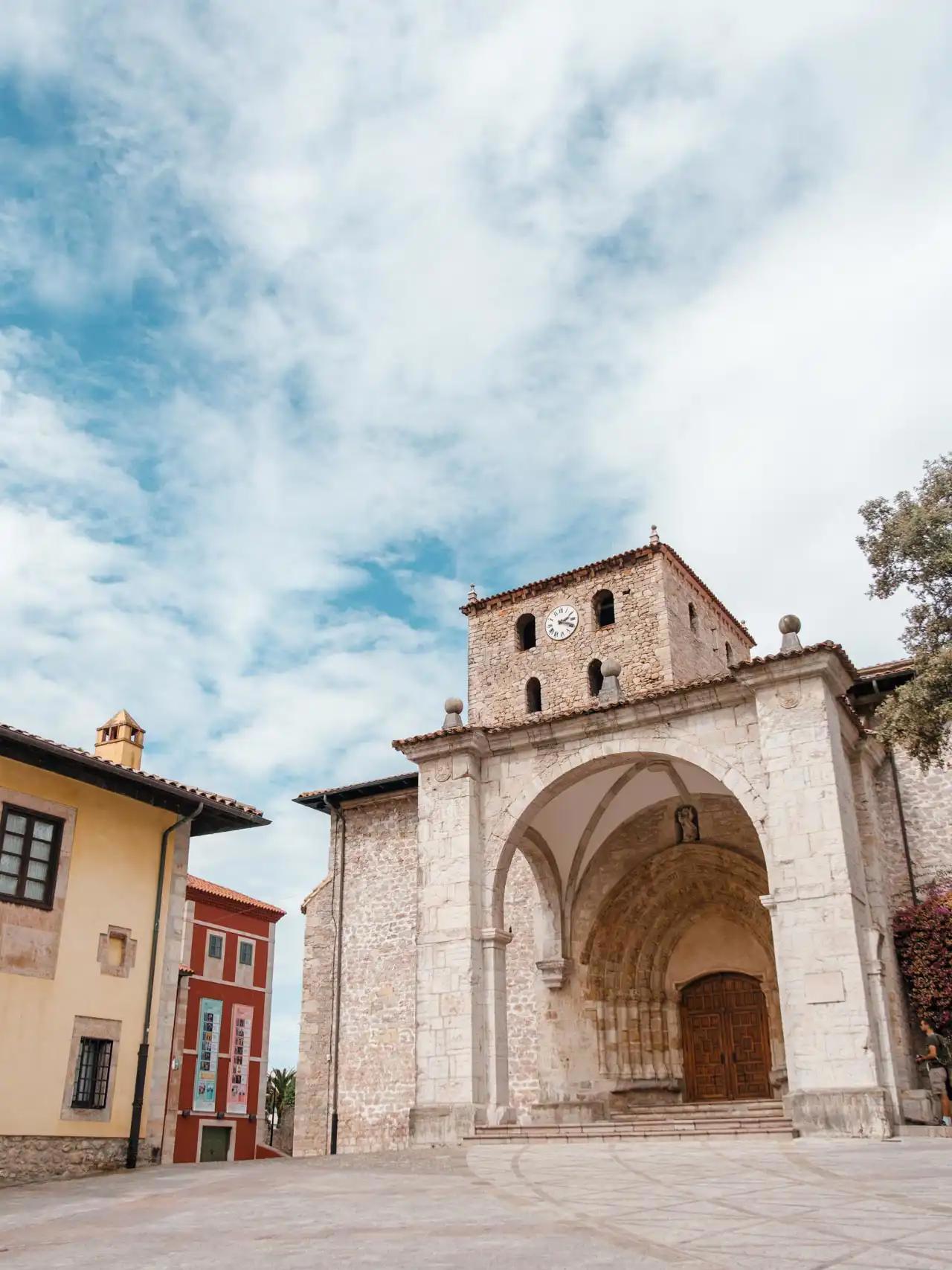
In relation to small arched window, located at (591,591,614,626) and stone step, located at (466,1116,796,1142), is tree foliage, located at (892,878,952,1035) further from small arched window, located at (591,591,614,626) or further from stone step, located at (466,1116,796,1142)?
small arched window, located at (591,591,614,626)

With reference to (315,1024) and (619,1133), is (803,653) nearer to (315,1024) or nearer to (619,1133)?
(619,1133)

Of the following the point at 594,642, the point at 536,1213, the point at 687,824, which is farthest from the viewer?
the point at 594,642

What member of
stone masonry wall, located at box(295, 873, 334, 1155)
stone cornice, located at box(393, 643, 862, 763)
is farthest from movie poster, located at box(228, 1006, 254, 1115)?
stone cornice, located at box(393, 643, 862, 763)

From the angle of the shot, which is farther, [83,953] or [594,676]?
[594,676]

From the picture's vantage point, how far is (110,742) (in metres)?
18.4

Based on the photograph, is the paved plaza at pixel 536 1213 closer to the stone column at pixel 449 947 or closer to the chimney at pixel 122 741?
the stone column at pixel 449 947

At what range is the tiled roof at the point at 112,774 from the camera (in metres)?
13.7

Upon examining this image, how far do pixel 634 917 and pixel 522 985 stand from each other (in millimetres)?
2284

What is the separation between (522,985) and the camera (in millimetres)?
18812

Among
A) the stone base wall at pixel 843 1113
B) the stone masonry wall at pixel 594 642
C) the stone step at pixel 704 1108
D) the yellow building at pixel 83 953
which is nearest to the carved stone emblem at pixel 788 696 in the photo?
the stone base wall at pixel 843 1113

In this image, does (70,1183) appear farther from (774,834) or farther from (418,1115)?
(774,834)

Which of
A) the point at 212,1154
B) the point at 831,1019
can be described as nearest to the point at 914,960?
the point at 831,1019

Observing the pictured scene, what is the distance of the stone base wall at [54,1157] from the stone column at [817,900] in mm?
8382

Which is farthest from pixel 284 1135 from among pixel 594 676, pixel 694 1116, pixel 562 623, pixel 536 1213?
pixel 536 1213
